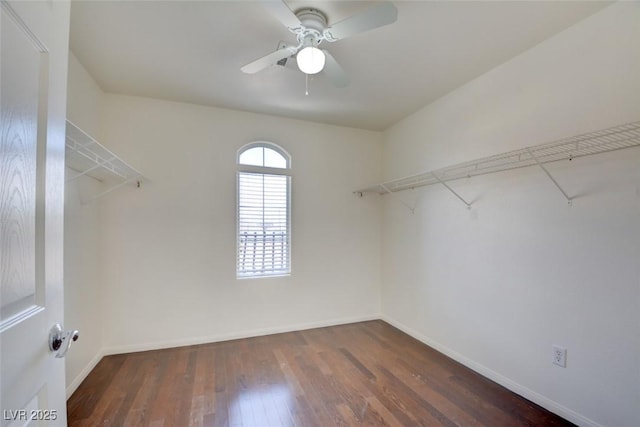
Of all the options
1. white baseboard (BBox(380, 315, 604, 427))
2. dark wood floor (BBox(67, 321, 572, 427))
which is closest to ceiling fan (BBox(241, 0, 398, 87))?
dark wood floor (BBox(67, 321, 572, 427))

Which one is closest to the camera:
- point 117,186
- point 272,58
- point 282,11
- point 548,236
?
point 282,11

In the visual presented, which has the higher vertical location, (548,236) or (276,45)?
(276,45)

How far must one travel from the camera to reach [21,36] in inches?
26.3

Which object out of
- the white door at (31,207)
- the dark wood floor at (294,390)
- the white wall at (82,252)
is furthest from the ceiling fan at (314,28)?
the dark wood floor at (294,390)

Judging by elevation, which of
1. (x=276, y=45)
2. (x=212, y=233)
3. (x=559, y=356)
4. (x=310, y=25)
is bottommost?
(x=559, y=356)

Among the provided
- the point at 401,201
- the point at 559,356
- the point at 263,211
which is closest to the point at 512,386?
the point at 559,356

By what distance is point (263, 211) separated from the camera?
3.38m

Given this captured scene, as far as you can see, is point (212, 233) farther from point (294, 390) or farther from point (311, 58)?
point (311, 58)

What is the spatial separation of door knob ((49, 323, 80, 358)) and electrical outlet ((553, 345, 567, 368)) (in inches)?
101

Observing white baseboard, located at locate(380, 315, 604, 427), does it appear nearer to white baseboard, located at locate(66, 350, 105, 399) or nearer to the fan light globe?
the fan light globe

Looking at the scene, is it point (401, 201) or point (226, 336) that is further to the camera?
point (401, 201)

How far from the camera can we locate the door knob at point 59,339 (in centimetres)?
79

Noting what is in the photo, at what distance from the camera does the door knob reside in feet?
2.60

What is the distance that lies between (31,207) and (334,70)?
69.1 inches
